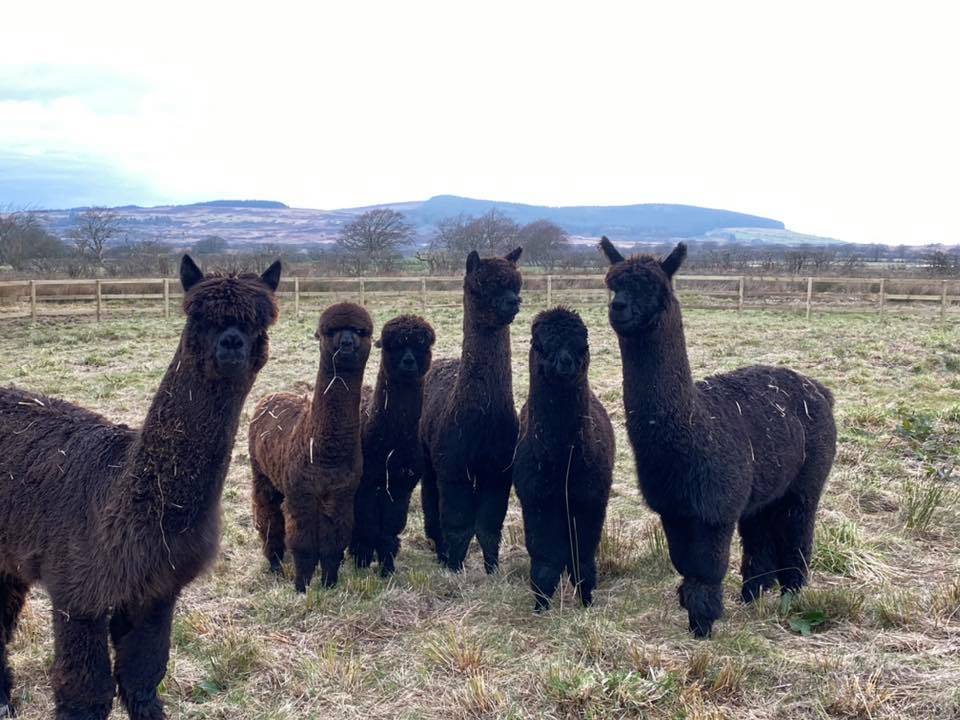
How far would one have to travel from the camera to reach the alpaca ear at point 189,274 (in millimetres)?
3799

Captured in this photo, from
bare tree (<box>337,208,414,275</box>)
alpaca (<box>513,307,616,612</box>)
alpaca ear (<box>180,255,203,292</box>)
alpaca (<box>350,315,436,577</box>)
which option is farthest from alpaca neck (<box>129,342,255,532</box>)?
bare tree (<box>337,208,414,275</box>)

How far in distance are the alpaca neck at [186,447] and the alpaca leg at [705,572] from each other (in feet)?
9.38

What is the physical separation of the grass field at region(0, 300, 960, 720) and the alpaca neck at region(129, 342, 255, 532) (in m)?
1.19

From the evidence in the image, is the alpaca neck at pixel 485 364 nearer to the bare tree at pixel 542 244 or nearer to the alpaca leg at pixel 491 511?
the alpaca leg at pixel 491 511

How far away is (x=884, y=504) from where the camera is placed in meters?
7.13

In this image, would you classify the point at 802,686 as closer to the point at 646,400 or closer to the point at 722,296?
the point at 646,400

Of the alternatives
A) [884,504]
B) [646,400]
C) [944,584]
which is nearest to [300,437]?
[646,400]

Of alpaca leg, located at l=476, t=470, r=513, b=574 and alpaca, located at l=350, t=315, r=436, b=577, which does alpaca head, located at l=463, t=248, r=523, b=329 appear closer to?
alpaca, located at l=350, t=315, r=436, b=577

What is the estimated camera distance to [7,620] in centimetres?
427

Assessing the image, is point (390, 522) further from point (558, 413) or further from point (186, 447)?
point (186, 447)

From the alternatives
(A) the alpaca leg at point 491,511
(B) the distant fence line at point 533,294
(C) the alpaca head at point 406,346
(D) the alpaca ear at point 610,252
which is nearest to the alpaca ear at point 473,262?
(C) the alpaca head at point 406,346

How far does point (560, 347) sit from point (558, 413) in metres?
0.49

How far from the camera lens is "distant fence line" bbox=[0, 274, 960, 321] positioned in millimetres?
24672

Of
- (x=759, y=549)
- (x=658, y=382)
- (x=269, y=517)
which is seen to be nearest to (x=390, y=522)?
(x=269, y=517)
